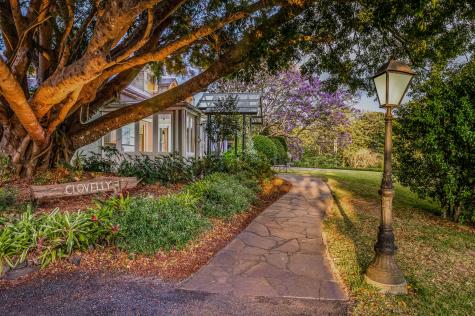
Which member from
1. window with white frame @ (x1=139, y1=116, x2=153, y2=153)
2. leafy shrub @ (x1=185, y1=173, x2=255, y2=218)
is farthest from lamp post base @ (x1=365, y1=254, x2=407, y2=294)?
window with white frame @ (x1=139, y1=116, x2=153, y2=153)

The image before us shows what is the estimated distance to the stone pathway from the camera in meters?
3.27

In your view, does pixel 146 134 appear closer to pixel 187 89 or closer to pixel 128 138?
pixel 128 138

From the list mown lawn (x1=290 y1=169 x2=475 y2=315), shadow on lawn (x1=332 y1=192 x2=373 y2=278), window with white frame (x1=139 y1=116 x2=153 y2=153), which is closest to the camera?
mown lawn (x1=290 y1=169 x2=475 y2=315)

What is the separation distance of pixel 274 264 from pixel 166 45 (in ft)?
13.8

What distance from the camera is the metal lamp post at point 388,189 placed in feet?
10.9

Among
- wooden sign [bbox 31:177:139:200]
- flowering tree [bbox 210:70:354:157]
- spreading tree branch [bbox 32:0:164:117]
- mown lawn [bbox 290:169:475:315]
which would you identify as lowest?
mown lawn [bbox 290:169:475:315]

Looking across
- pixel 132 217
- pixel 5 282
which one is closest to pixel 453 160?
pixel 132 217

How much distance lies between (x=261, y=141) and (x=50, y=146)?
10957mm

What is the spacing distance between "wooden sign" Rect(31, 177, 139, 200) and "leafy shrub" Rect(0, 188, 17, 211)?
57cm

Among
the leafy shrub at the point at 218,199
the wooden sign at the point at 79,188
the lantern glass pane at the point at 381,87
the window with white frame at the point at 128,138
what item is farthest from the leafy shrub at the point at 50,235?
the window with white frame at the point at 128,138

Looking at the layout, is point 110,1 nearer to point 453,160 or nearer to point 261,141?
point 453,160

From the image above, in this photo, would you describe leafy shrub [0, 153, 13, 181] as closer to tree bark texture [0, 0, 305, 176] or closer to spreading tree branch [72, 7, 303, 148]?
tree bark texture [0, 0, 305, 176]

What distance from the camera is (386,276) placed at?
329 cm

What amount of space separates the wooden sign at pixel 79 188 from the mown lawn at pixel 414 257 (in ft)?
13.0
